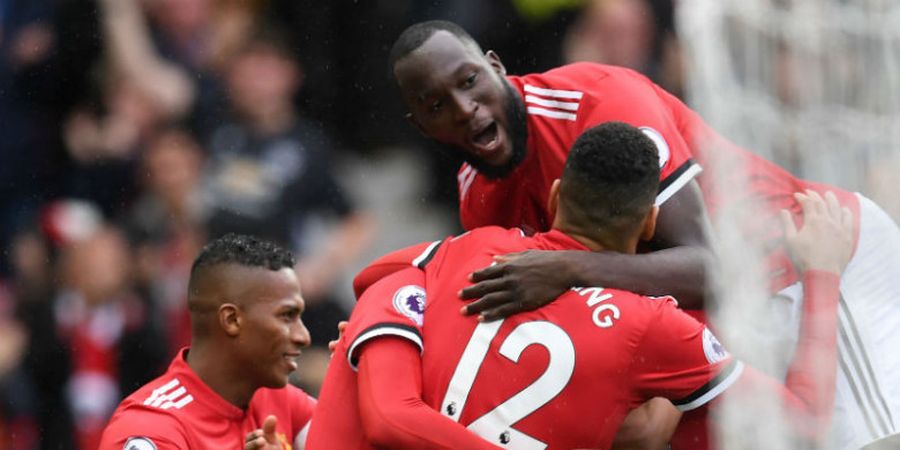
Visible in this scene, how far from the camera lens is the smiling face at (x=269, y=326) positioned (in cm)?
539

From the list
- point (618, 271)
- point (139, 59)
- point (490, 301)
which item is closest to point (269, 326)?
point (490, 301)

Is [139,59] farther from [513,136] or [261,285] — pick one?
[513,136]

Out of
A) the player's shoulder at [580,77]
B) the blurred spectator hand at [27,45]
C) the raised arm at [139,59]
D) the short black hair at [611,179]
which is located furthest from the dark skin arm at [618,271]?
the blurred spectator hand at [27,45]

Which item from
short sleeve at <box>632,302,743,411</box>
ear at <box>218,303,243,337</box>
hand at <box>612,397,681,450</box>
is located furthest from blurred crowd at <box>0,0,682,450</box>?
short sleeve at <box>632,302,743,411</box>

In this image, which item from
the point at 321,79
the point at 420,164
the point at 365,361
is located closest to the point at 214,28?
the point at 321,79

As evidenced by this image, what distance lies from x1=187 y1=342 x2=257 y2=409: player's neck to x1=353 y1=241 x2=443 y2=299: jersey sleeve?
2.84 feet

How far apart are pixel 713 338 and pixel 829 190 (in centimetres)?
56

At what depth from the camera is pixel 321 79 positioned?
25.9 feet

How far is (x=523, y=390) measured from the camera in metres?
3.99

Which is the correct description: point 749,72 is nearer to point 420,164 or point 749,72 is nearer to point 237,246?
point 237,246

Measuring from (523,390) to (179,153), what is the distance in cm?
403

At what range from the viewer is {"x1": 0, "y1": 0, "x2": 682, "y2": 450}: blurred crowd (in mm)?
7418

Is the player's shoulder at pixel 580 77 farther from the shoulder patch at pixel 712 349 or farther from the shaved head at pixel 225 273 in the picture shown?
the shaved head at pixel 225 273

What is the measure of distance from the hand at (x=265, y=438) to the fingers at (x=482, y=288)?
3.60 ft
